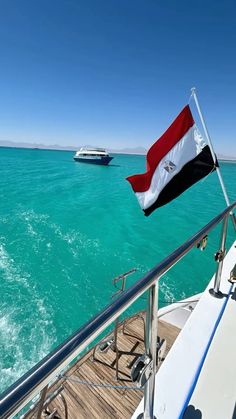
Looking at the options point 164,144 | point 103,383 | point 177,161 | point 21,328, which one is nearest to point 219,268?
point 177,161

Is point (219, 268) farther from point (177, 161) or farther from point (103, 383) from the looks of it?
point (103, 383)

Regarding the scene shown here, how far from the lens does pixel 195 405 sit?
64.7 inches

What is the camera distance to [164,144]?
3.62 meters

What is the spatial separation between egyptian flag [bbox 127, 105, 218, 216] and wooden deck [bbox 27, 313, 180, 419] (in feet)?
8.06

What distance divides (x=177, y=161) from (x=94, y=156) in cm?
6103

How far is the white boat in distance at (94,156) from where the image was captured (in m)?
59.9

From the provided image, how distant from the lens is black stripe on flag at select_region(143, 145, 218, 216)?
333 centimetres

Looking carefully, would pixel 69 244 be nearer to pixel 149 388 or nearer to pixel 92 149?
pixel 149 388

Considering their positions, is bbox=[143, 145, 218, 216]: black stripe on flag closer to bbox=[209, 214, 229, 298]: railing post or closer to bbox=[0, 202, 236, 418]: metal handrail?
bbox=[209, 214, 229, 298]: railing post

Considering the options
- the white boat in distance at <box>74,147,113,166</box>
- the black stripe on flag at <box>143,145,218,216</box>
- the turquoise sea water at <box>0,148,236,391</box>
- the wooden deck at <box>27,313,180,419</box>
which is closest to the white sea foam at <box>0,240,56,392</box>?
the turquoise sea water at <box>0,148,236,391</box>

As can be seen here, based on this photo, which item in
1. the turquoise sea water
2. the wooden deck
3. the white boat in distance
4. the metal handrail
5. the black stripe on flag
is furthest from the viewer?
the white boat in distance

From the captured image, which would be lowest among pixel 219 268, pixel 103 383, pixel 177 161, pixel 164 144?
pixel 103 383

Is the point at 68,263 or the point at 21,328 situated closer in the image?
the point at 21,328

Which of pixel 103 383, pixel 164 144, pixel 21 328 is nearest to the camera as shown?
pixel 103 383
